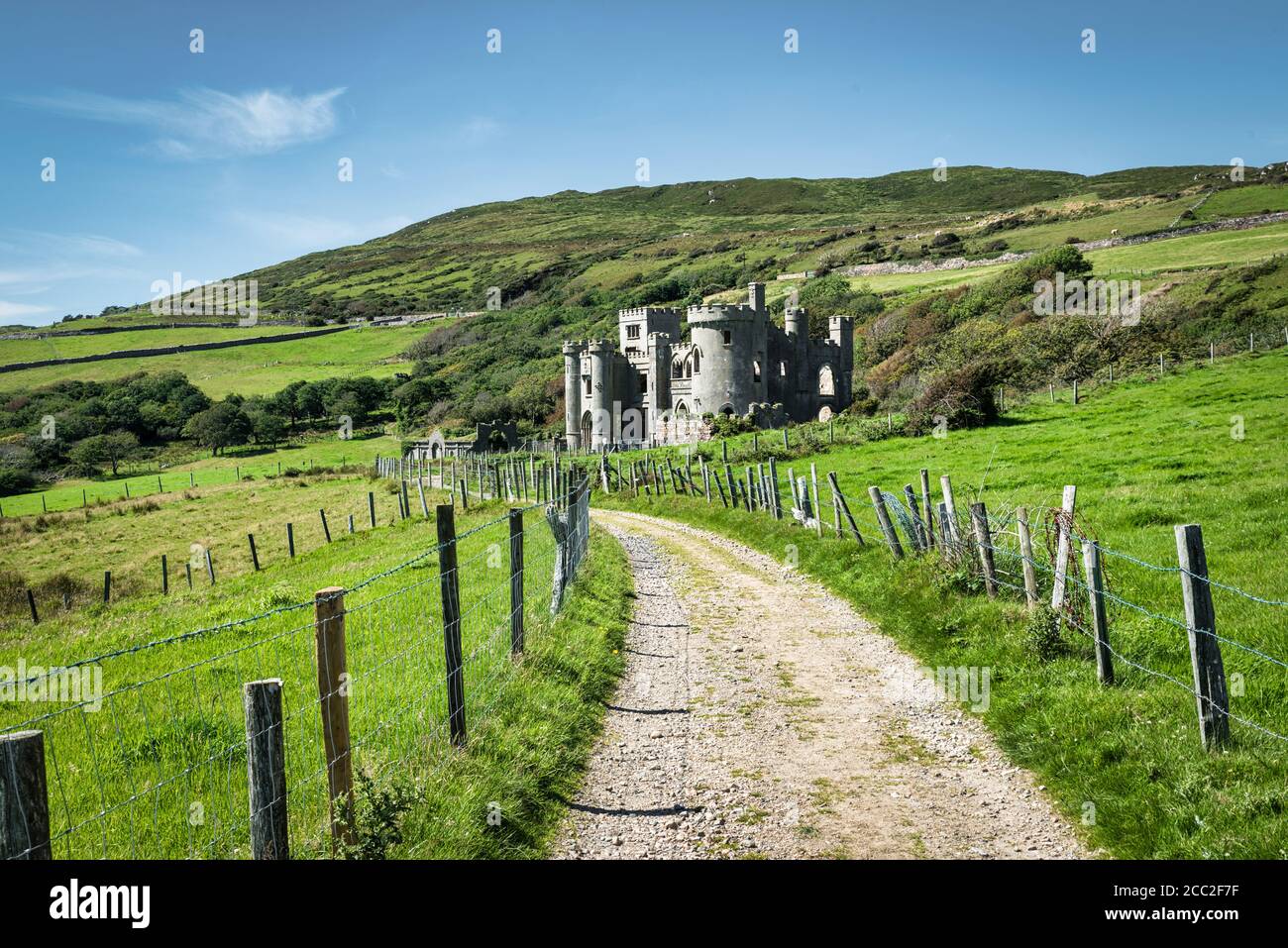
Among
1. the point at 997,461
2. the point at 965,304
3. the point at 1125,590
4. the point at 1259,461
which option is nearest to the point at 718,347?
the point at 965,304

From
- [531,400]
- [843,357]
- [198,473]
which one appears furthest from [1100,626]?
[531,400]

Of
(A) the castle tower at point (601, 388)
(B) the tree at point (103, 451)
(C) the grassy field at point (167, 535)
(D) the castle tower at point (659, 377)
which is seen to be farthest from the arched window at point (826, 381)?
(B) the tree at point (103, 451)

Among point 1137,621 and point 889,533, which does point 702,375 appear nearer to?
point 889,533

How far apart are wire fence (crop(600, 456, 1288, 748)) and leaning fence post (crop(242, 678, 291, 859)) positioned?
21.3ft

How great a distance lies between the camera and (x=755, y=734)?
8469 millimetres

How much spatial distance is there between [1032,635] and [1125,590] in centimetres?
262

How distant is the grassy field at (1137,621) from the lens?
231 inches

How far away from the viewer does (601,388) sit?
75.8m

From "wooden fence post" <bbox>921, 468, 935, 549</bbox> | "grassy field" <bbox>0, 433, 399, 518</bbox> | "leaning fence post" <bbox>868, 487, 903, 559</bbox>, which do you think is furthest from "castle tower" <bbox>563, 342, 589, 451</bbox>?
"wooden fence post" <bbox>921, 468, 935, 549</bbox>

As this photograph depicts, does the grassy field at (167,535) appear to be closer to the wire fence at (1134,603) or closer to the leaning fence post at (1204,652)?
the wire fence at (1134,603)

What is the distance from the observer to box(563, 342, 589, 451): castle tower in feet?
257

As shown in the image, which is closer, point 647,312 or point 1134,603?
point 1134,603

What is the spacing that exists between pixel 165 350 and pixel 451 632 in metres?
145
